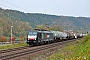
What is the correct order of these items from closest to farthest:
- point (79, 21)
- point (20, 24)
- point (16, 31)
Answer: point (16, 31) → point (20, 24) → point (79, 21)

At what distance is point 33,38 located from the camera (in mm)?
37688

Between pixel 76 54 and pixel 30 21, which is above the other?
pixel 30 21

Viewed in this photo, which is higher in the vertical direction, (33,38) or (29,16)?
(29,16)

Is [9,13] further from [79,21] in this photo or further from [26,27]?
[79,21]

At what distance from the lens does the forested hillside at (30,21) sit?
10350 cm

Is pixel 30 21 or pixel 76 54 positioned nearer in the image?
pixel 76 54

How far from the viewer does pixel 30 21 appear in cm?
13175

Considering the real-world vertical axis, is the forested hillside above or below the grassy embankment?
above

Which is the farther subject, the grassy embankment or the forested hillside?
the forested hillside

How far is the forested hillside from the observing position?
4075 inches

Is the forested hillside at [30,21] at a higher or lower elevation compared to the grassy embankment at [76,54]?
higher

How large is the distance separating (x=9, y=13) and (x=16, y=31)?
2503 cm

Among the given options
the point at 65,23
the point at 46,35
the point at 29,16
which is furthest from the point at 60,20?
the point at 46,35

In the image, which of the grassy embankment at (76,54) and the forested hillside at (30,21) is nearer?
the grassy embankment at (76,54)
